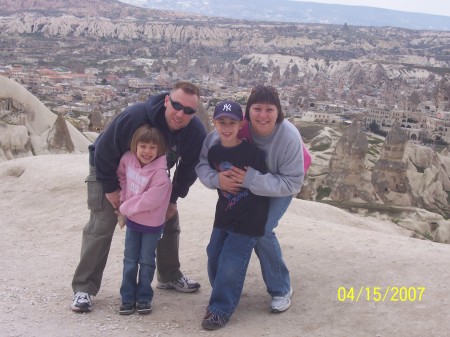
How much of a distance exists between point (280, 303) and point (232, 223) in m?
0.65

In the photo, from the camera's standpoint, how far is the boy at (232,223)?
137 inches

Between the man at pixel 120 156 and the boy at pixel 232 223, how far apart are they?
0.20 metres

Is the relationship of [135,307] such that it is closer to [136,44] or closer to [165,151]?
[165,151]

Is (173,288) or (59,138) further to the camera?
(59,138)

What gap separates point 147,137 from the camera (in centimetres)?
348

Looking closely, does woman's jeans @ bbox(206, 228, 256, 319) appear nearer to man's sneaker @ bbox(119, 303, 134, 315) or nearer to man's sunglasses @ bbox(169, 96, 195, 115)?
man's sneaker @ bbox(119, 303, 134, 315)

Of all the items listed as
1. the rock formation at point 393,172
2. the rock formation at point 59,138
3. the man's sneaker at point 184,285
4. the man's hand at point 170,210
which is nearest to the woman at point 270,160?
the man's hand at point 170,210

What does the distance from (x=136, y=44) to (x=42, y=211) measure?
354ft

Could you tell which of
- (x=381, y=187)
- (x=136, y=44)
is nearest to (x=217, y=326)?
(x=381, y=187)

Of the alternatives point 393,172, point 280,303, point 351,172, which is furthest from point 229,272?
point 393,172

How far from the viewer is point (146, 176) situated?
3592mm

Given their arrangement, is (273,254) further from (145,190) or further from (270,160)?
(145,190)
